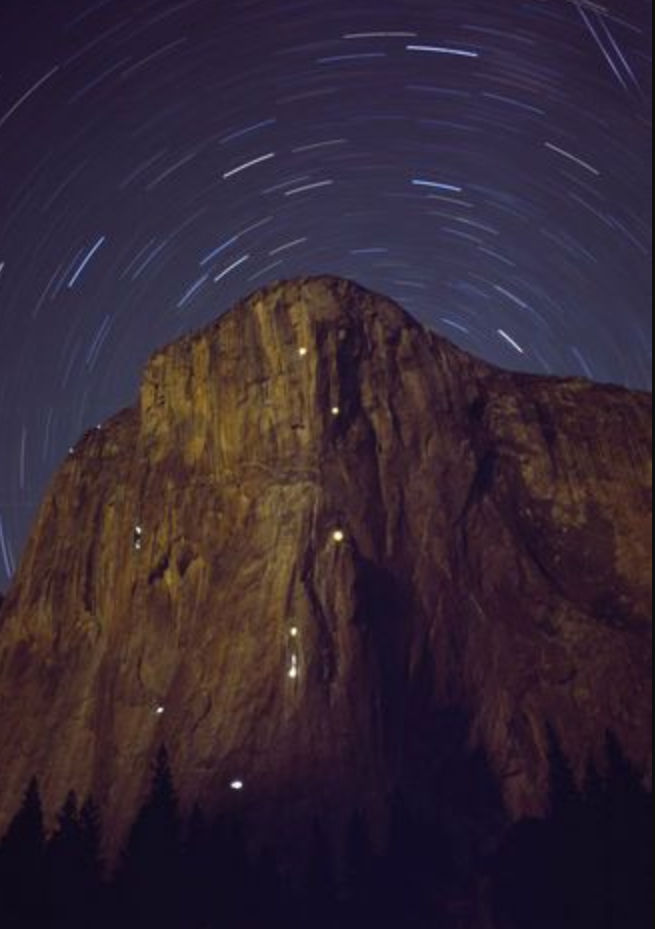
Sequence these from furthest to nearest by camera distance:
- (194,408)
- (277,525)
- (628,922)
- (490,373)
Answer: (490,373) → (194,408) → (277,525) → (628,922)

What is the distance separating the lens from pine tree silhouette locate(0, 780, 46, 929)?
32719 millimetres

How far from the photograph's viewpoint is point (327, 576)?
201ft

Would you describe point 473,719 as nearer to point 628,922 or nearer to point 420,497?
point 420,497

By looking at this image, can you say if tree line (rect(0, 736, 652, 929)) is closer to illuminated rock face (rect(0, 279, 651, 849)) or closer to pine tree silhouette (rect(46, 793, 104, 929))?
pine tree silhouette (rect(46, 793, 104, 929))

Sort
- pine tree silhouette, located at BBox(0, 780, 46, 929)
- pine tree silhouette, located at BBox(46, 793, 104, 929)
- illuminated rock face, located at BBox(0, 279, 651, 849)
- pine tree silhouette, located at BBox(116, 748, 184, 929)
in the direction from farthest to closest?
illuminated rock face, located at BBox(0, 279, 651, 849) < pine tree silhouette, located at BBox(116, 748, 184, 929) < pine tree silhouette, located at BBox(46, 793, 104, 929) < pine tree silhouette, located at BBox(0, 780, 46, 929)

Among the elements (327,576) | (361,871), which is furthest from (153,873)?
(327,576)

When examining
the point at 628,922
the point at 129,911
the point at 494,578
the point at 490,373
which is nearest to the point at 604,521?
the point at 494,578

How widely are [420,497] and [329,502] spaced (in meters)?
7.76

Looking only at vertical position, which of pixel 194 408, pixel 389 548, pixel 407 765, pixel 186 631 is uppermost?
pixel 194 408

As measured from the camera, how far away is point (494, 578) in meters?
64.9

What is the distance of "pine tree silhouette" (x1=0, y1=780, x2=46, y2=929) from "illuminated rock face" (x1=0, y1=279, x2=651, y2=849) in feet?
61.9

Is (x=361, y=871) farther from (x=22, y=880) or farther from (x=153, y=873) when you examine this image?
(x=22, y=880)

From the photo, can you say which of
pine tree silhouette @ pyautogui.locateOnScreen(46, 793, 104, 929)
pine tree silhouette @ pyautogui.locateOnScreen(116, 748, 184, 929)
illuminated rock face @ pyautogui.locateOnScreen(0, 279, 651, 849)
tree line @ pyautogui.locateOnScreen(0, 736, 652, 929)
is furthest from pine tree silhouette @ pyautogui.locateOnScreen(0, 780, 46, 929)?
illuminated rock face @ pyautogui.locateOnScreen(0, 279, 651, 849)

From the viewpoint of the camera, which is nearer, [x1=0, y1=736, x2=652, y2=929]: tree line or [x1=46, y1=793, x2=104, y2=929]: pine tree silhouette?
[x1=46, y1=793, x2=104, y2=929]: pine tree silhouette
